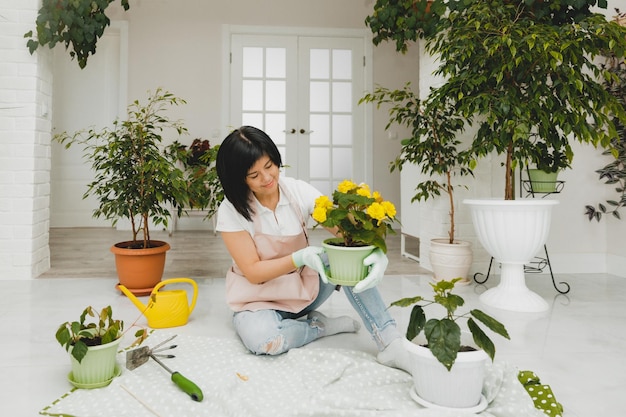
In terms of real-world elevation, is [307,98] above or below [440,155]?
above

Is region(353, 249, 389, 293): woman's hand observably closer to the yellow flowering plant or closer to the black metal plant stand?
the yellow flowering plant

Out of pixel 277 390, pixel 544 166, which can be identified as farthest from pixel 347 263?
pixel 544 166

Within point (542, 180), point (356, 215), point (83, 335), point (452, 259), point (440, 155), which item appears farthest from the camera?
point (440, 155)

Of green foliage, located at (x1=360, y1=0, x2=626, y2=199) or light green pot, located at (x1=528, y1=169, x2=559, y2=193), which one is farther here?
light green pot, located at (x1=528, y1=169, x2=559, y2=193)

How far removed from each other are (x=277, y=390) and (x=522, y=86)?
6.25ft

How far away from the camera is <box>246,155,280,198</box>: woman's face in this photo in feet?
4.99

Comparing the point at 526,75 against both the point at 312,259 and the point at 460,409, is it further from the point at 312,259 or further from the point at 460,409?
the point at 460,409

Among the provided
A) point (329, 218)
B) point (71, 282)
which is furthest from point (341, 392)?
point (71, 282)

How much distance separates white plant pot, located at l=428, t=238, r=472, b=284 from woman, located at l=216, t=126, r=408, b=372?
1.16 meters

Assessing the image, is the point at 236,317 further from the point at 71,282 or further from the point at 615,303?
the point at 615,303

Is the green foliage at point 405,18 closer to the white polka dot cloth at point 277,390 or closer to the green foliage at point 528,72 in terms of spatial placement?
the green foliage at point 528,72

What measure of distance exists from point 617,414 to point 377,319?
705 mm

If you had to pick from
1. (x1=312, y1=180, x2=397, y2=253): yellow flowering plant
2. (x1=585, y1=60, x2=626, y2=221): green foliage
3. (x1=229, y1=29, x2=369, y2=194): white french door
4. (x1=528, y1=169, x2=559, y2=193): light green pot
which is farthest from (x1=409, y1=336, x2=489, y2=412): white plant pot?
(x1=229, y1=29, x2=369, y2=194): white french door

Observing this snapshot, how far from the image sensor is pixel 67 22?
2.89m
